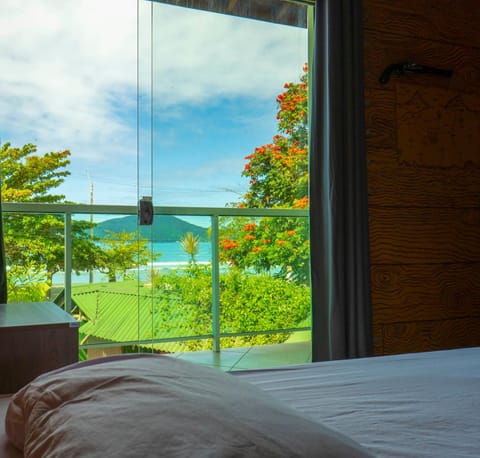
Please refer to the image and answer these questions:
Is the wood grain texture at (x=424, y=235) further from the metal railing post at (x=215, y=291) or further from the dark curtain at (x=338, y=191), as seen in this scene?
the metal railing post at (x=215, y=291)

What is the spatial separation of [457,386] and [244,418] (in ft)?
2.44

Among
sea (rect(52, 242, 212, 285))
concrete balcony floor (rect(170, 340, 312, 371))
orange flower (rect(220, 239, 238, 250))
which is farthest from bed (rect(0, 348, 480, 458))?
orange flower (rect(220, 239, 238, 250))

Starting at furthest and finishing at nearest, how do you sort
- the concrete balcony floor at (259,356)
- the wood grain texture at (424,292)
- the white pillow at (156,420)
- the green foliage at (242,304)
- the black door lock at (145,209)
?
the wood grain texture at (424,292) < the concrete balcony floor at (259,356) < the green foliage at (242,304) < the black door lock at (145,209) < the white pillow at (156,420)

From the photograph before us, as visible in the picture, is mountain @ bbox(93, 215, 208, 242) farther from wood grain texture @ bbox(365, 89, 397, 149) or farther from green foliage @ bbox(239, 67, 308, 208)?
wood grain texture @ bbox(365, 89, 397, 149)

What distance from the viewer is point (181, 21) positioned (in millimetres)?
2471

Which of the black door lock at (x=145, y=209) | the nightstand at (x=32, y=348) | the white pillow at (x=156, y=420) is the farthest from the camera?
the black door lock at (x=145, y=209)

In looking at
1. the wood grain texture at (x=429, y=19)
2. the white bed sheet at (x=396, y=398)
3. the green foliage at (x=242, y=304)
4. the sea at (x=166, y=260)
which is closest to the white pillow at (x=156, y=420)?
the white bed sheet at (x=396, y=398)

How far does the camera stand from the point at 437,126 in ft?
9.87

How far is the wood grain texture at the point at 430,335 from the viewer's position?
2836mm

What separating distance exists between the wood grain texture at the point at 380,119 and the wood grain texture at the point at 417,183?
0.05 meters

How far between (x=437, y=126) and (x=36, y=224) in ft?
A: 7.96

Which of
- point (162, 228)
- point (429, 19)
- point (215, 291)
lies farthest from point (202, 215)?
point (429, 19)

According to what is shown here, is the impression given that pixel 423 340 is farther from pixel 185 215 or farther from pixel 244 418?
pixel 244 418

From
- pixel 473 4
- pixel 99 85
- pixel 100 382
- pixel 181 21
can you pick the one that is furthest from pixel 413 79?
pixel 100 382
